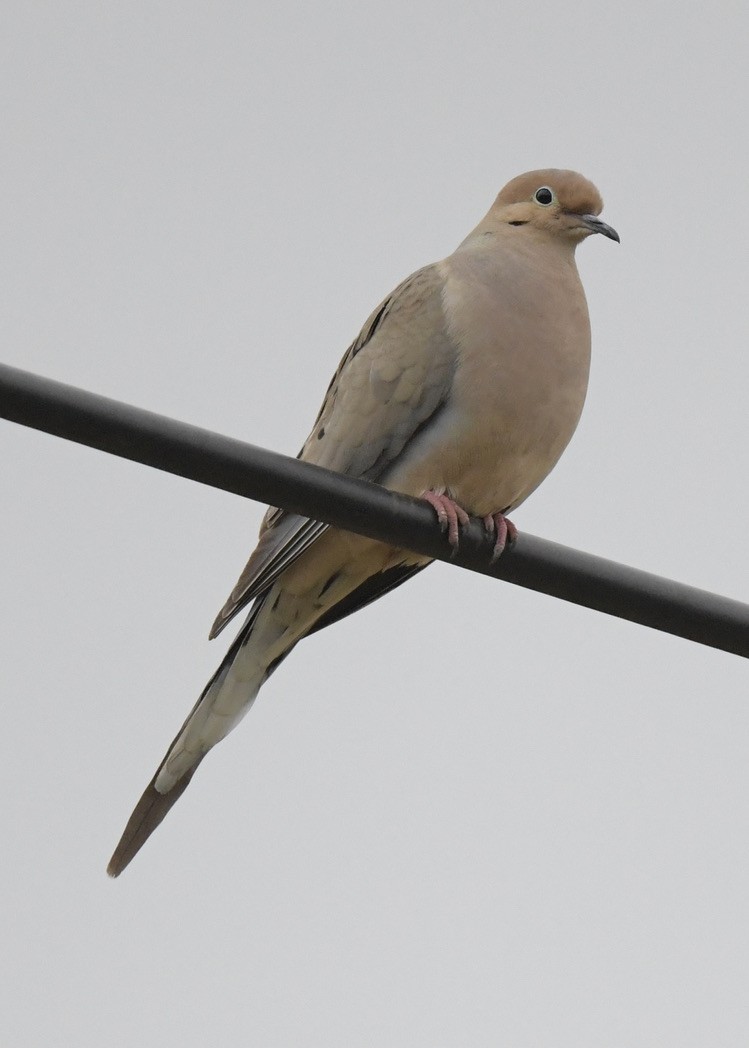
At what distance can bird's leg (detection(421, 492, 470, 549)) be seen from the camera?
10.1 ft

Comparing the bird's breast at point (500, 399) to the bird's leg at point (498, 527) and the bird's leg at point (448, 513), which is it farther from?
the bird's leg at point (498, 527)

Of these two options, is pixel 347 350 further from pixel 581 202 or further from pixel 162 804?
pixel 162 804

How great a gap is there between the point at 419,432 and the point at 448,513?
460mm

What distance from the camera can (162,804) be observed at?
4016 millimetres

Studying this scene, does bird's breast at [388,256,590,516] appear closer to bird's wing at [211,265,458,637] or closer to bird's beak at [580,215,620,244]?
bird's wing at [211,265,458,637]

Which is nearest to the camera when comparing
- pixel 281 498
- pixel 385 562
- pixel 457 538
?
pixel 281 498

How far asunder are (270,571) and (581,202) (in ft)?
5.11

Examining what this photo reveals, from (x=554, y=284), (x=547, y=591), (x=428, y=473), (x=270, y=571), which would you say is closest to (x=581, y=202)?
(x=554, y=284)

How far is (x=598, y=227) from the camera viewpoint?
4.41m

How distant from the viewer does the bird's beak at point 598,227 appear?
4.41 metres

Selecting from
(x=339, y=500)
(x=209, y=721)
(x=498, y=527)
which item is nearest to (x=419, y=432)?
(x=498, y=527)

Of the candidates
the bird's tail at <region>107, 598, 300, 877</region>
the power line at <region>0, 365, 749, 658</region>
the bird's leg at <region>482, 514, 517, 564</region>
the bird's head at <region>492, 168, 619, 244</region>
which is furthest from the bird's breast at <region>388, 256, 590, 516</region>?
the power line at <region>0, 365, 749, 658</region>

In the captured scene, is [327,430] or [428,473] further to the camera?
[327,430]

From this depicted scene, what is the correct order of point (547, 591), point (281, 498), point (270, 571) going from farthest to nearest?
point (270, 571), point (547, 591), point (281, 498)
